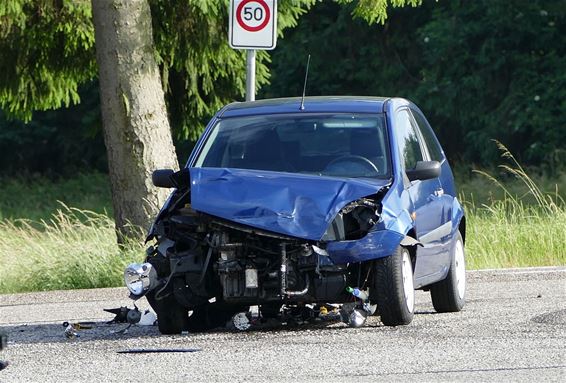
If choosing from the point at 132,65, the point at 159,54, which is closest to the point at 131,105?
the point at 132,65

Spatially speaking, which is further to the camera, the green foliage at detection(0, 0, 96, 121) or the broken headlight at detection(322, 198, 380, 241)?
the green foliage at detection(0, 0, 96, 121)

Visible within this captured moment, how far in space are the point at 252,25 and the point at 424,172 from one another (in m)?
4.62

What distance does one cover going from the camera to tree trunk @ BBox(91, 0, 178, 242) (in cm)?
1619

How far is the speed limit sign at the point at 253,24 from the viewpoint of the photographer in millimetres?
14523

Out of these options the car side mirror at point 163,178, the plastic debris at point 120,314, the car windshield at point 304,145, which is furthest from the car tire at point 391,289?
the plastic debris at point 120,314

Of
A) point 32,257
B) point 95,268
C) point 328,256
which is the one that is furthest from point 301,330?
point 32,257

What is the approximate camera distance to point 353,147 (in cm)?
1074

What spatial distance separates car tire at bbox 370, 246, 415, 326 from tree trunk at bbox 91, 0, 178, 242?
6.61 metres

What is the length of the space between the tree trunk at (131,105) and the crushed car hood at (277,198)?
6.31 meters

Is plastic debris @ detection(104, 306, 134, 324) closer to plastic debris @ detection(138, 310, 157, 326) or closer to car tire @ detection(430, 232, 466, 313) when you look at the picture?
plastic debris @ detection(138, 310, 157, 326)

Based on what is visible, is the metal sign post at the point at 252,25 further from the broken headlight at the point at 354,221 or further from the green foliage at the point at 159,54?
the broken headlight at the point at 354,221

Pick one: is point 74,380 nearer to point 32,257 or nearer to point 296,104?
point 296,104

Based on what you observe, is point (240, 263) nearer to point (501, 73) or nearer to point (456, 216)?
point (456, 216)

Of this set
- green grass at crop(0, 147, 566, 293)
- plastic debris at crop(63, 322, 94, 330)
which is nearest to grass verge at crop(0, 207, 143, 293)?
green grass at crop(0, 147, 566, 293)
